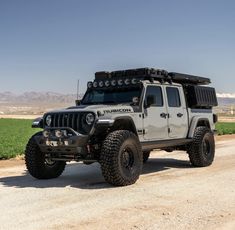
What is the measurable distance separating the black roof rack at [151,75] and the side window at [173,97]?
262mm

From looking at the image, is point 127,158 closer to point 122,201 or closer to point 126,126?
point 126,126

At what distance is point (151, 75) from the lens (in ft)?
32.2

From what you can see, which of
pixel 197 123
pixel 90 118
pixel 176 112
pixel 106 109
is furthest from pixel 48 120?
pixel 197 123

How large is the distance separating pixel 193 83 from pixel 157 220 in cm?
671

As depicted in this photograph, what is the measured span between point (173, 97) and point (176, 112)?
0.39m

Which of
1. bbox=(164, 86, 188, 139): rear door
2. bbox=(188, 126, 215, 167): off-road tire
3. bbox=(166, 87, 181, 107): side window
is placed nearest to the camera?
bbox=(164, 86, 188, 139): rear door

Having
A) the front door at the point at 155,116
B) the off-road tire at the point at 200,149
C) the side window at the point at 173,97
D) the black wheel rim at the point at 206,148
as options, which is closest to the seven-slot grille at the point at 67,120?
the front door at the point at 155,116

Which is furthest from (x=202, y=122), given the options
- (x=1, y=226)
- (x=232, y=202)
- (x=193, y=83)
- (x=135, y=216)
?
(x=1, y=226)

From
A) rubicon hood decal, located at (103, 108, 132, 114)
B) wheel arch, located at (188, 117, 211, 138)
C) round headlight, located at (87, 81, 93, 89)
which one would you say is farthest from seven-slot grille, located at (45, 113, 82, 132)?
wheel arch, located at (188, 117, 211, 138)

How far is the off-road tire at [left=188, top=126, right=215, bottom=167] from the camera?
11.0m

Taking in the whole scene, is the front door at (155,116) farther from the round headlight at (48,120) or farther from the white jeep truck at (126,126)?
the round headlight at (48,120)

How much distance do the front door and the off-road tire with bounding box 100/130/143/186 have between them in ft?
2.59

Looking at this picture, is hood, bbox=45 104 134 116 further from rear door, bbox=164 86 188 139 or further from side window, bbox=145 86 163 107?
rear door, bbox=164 86 188 139

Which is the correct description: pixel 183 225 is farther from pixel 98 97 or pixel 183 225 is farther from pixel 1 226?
pixel 98 97
